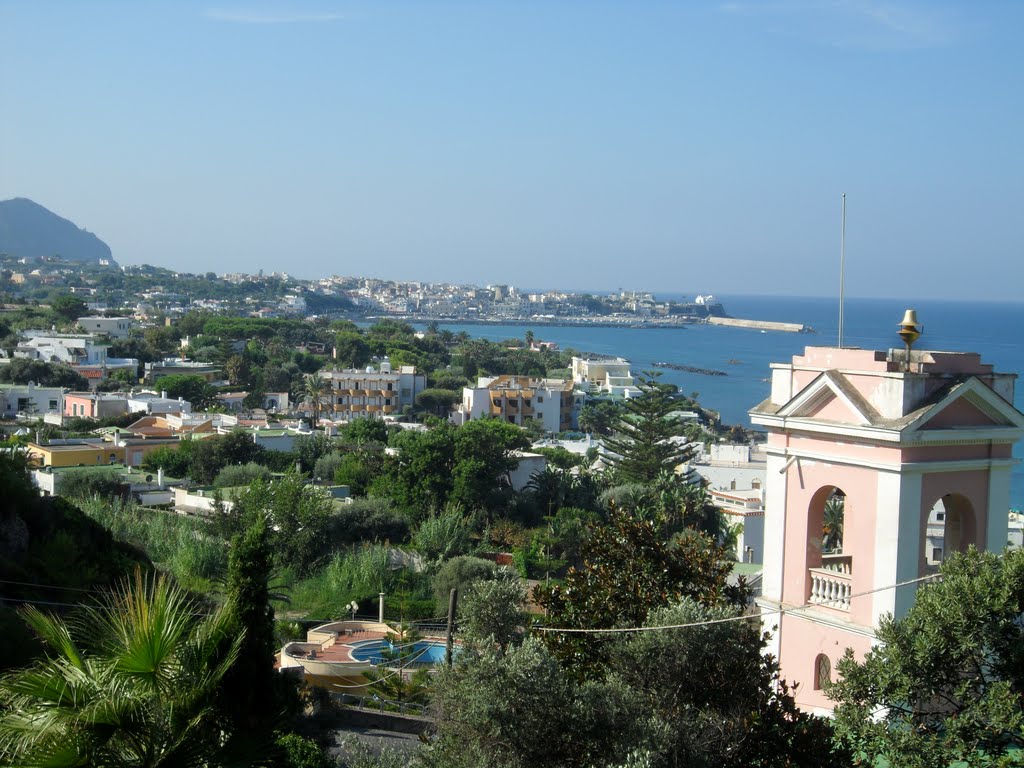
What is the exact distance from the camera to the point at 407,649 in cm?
1644

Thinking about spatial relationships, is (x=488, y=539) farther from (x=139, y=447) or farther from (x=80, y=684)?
(x=80, y=684)

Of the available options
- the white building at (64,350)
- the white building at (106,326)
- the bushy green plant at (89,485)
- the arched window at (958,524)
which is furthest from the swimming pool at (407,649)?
the white building at (106,326)

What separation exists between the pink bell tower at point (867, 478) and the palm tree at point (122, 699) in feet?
10.9

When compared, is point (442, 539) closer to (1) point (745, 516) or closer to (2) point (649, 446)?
(1) point (745, 516)

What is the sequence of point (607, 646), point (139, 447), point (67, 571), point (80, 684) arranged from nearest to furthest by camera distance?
point (80, 684) → point (607, 646) → point (67, 571) → point (139, 447)

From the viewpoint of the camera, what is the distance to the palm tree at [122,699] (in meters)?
4.02

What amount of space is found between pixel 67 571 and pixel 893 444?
10501 mm

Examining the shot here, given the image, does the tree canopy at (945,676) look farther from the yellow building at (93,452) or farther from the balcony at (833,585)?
the yellow building at (93,452)

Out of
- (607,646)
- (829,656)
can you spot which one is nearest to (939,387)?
(829,656)

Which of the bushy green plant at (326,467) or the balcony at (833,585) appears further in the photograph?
the bushy green plant at (326,467)

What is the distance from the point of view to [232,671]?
4.78m

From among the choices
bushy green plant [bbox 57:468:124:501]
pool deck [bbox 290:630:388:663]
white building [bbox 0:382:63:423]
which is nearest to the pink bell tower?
pool deck [bbox 290:630:388:663]

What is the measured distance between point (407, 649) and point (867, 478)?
1107 centimetres

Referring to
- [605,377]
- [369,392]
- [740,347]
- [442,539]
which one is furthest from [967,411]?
[740,347]
